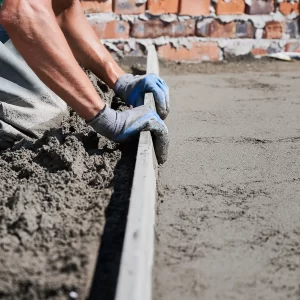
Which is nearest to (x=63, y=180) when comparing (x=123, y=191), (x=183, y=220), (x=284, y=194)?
(x=123, y=191)

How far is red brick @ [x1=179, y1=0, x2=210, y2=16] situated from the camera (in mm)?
4160

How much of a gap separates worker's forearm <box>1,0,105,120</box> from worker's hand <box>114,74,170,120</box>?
0.59 meters

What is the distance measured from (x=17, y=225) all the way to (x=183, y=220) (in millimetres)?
507

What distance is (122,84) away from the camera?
2.60 metres

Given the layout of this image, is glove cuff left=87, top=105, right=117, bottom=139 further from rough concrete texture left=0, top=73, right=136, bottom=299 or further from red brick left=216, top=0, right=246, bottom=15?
red brick left=216, top=0, right=246, bottom=15

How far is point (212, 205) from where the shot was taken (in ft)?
5.77

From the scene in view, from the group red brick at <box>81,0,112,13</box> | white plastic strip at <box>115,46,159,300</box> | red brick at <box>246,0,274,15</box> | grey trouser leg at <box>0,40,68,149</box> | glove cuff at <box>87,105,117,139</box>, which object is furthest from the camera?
red brick at <box>246,0,274,15</box>

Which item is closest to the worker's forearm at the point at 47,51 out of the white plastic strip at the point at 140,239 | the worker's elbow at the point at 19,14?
the worker's elbow at the point at 19,14

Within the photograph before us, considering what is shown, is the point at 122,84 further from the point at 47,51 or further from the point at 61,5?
the point at 47,51

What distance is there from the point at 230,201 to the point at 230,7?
2.79 meters

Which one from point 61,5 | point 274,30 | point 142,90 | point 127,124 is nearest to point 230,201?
point 127,124

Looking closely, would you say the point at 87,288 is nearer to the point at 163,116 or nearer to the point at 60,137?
the point at 60,137

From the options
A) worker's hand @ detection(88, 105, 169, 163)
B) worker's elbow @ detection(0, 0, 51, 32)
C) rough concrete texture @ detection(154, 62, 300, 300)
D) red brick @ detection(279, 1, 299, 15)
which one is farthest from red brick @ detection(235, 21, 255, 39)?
worker's elbow @ detection(0, 0, 51, 32)

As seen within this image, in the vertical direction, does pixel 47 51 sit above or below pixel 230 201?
above
